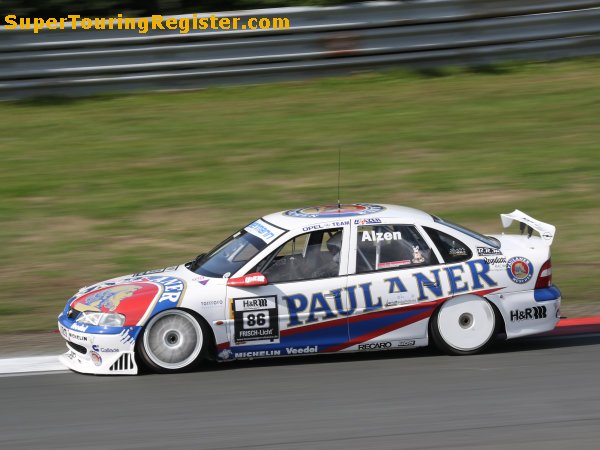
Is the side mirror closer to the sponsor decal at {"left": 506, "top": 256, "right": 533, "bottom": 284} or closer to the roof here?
the roof

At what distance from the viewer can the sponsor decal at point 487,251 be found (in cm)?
781

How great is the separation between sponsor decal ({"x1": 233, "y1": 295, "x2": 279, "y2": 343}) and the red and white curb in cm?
150

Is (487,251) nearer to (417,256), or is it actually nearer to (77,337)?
(417,256)

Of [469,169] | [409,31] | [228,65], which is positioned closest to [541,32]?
[409,31]

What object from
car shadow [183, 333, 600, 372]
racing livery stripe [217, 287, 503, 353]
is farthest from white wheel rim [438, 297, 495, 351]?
car shadow [183, 333, 600, 372]

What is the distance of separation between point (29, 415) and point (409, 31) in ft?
32.6

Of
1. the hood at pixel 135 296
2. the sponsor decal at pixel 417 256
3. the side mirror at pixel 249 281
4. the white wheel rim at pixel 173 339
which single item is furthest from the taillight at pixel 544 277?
the hood at pixel 135 296

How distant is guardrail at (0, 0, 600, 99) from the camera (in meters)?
14.3

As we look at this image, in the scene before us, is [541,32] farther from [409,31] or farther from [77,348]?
[77,348]

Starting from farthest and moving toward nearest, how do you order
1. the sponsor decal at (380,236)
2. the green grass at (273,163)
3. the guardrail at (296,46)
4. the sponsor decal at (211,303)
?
the guardrail at (296,46)
the green grass at (273,163)
the sponsor decal at (380,236)
the sponsor decal at (211,303)

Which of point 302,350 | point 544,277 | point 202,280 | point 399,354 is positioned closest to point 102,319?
point 202,280

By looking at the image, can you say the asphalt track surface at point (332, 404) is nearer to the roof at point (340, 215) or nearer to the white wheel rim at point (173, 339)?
the white wheel rim at point (173, 339)

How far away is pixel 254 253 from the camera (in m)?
7.70

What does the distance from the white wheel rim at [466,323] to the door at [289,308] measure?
82cm
